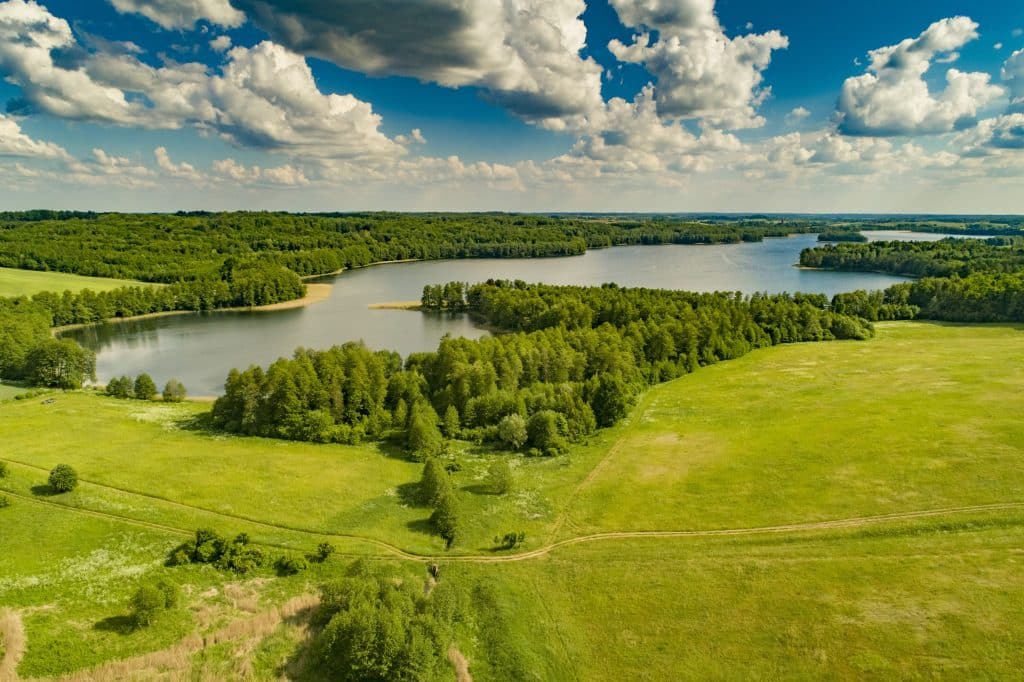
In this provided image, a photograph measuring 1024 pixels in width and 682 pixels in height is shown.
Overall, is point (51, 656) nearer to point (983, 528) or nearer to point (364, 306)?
point (983, 528)

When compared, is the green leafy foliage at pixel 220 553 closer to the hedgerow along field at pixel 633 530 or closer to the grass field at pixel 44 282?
the hedgerow along field at pixel 633 530

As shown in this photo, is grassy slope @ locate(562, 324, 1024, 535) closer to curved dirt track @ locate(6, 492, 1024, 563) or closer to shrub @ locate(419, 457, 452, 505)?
curved dirt track @ locate(6, 492, 1024, 563)

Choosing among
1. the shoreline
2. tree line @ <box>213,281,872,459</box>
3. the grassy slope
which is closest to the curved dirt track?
the grassy slope

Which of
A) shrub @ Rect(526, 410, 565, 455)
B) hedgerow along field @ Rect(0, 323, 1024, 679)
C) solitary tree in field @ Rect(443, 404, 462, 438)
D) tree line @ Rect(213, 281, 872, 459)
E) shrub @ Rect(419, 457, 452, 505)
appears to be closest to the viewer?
hedgerow along field @ Rect(0, 323, 1024, 679)

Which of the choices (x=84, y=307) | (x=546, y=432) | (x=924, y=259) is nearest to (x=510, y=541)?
(x=546, y=432)

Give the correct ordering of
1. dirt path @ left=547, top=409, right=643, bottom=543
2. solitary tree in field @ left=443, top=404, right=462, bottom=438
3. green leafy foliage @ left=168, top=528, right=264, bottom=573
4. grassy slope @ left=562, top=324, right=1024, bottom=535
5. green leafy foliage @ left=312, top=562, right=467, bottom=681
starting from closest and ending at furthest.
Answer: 1. green leafy foliage @ left=312, top=562, right=467, bottom=681
2. green leafy foliage @ left=168, top=528, right=264, bottom=573
3. dirt path @ left=547, top=409, right=643, bottom=543
4. grassy slope @ left=562, top=324, right=1024, bottom=535
5. solitary tree in field @ left=443, top=404, right=462, bottom=438

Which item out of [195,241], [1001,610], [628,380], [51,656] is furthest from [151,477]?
[195,241]

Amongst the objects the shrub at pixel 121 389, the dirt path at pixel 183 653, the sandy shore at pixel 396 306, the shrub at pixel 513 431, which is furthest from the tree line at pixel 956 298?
the shrub at pixel 121 389
